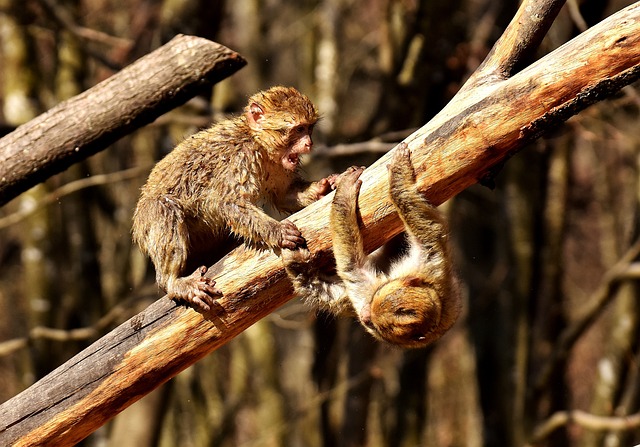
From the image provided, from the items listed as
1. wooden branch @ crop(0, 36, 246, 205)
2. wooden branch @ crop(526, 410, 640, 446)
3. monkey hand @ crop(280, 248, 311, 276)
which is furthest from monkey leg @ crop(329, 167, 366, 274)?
wooden branch @ crop(526, 410, 640, 446)

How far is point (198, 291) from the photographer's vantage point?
5.19 meters

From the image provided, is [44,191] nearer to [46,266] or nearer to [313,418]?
[46,266]

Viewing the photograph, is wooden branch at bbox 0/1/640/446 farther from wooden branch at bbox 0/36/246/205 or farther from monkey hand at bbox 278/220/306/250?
wooden branch at bbox 0/36/246/205

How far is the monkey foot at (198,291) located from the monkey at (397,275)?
0.48 m

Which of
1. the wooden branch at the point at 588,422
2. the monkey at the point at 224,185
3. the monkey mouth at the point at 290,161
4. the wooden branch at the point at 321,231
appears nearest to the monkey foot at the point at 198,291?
the wooden branch at the point at 321,231

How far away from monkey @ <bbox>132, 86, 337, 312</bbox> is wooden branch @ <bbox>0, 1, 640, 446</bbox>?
405 millimetres

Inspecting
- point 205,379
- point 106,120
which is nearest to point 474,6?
point 205,379

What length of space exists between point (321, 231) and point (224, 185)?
0.98 metres

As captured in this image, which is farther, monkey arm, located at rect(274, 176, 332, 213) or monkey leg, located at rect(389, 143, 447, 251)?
monkey arm, located at rect(274, 176, 332, 213)

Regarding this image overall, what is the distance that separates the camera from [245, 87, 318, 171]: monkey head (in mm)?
5891

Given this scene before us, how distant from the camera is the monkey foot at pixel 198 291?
5188 mm

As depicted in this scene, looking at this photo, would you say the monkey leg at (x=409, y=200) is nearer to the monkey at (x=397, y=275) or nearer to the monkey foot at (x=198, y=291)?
the monkey at (x=397, y=275)

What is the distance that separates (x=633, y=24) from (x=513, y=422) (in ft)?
20.2

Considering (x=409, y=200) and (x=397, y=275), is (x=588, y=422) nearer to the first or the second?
(x=397, y=275)
